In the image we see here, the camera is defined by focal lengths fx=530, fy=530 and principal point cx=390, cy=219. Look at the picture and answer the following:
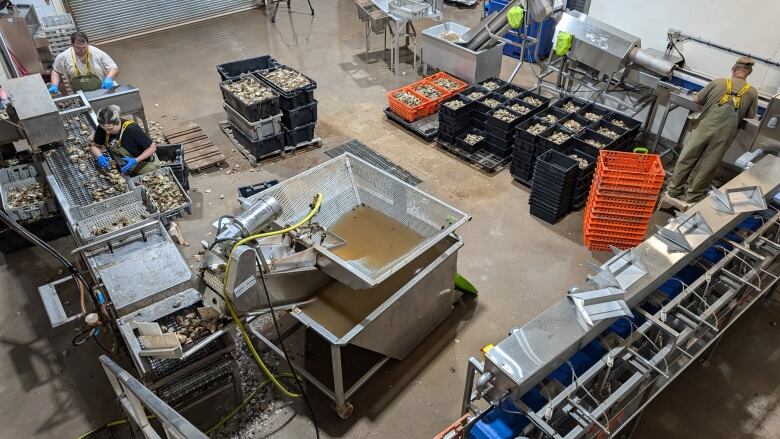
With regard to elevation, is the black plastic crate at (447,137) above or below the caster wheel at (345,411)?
above

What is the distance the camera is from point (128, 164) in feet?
16.4

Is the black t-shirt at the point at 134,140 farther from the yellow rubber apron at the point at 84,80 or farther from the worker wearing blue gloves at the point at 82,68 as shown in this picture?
the yellow rubber apron at the point at 84,80

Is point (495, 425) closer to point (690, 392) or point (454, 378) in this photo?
point (454, 378)

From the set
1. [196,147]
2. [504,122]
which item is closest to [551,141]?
[504,122]

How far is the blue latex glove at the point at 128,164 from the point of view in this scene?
4.95 m

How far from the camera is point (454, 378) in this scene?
3996 millimetres

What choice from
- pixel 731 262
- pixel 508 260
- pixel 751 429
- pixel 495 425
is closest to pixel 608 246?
pixel 508 260

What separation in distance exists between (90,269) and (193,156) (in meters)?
2.93

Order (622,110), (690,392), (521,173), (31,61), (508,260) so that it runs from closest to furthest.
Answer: (690,392) < (508,260) < (521,173) < (622,110) < (31,61)

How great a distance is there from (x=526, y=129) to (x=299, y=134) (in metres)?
2.65

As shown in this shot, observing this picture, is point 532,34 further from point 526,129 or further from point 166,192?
point 166,192

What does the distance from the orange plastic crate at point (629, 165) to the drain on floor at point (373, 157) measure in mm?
1977

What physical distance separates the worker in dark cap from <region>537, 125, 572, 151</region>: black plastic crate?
46.7 inches

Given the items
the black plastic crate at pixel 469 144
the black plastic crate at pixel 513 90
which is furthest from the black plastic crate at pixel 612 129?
the black plastic crate at pixel 469 144
